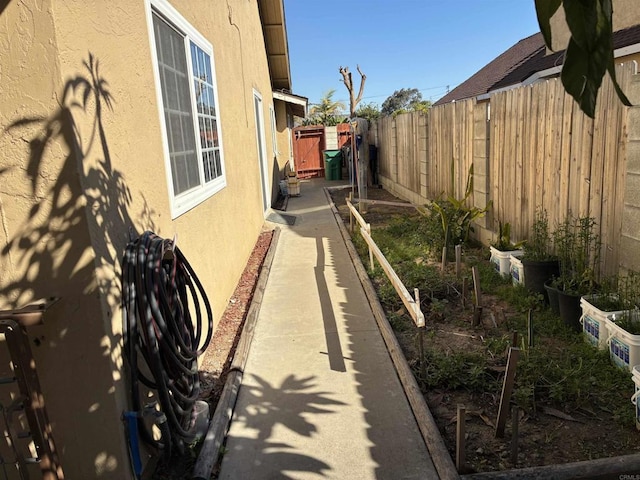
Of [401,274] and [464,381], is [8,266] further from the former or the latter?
[401,274]

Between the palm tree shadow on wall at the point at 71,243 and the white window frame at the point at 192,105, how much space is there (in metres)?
1.20

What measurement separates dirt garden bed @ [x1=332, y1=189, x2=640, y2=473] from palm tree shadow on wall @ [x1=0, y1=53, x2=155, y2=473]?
2.09 metres

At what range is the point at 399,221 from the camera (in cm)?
965

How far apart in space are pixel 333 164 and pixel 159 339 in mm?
18390

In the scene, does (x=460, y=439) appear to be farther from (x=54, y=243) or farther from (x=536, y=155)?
(x=536, y=155)

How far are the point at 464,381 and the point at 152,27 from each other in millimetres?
3558

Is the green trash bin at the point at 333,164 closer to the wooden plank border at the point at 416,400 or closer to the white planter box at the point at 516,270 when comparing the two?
the wooden plank border at the point at 416,400

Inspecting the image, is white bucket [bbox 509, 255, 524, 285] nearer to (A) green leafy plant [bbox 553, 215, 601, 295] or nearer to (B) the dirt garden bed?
(B) the dirt garden bed

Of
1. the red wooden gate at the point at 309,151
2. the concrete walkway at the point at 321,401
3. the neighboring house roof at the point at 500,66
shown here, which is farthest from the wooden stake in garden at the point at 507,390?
the red wooden gate at the point at 309,151

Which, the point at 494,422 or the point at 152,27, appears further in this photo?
the point at 152,27

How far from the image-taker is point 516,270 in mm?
5410

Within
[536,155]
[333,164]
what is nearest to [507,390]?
[536,155]

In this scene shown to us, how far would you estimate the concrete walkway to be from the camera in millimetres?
2910

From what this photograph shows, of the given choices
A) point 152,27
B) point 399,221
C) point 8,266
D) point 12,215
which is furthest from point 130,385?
point 399,221
